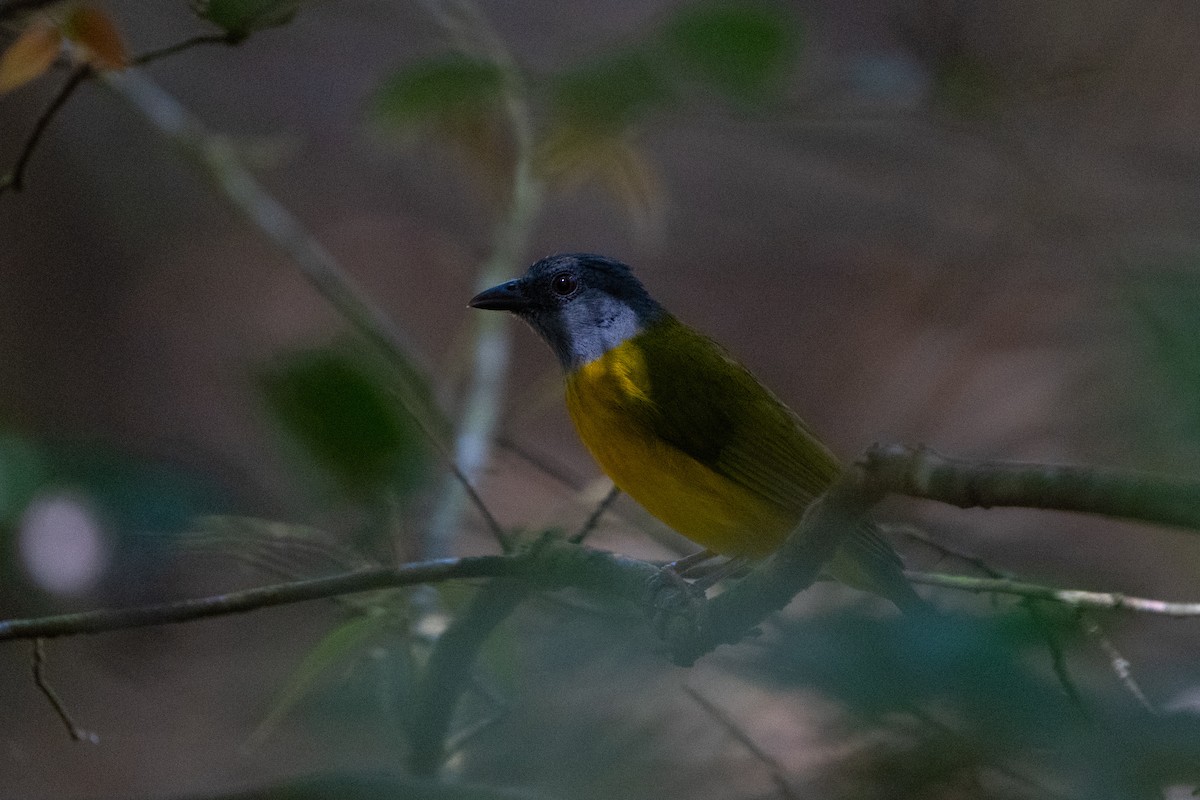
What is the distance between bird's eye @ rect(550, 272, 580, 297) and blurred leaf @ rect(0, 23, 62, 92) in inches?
65.6

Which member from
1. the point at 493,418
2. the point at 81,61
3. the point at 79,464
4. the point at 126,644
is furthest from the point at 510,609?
the point at 126,644

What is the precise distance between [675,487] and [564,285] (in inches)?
36.5

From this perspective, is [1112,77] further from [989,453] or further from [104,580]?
[104,580]

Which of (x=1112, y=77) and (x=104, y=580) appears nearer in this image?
(x=104, y=580)

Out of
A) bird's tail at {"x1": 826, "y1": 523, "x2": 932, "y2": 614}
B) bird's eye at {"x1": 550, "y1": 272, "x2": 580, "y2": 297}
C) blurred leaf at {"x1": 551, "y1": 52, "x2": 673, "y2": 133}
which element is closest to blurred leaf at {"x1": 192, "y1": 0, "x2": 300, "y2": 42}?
blurred leaf at {"x1": 551, "y1": 52, "x2": 673, "y2": 133}

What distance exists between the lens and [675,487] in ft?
9.95

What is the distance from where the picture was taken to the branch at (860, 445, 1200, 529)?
0.92 meters

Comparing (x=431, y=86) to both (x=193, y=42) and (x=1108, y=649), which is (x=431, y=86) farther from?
(x=1108, y=649)

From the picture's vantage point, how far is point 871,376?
8328 millimetres

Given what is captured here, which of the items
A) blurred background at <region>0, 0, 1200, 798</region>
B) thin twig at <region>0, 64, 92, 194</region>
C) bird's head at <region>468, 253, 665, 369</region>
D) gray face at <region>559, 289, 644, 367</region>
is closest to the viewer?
blurred background at <region>0, 0, 1200, 798</region>

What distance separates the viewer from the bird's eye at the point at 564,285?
3717 millimetres

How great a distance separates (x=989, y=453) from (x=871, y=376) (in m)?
1.65

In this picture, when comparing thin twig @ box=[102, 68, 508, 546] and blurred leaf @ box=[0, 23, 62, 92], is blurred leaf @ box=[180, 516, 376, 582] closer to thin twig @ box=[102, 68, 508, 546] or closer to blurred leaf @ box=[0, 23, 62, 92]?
blurred leaf @ box=[0, 23, 62, 92]

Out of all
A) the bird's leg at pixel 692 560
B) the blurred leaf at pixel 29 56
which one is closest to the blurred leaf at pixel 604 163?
the bird's leg at pixel 692 560
